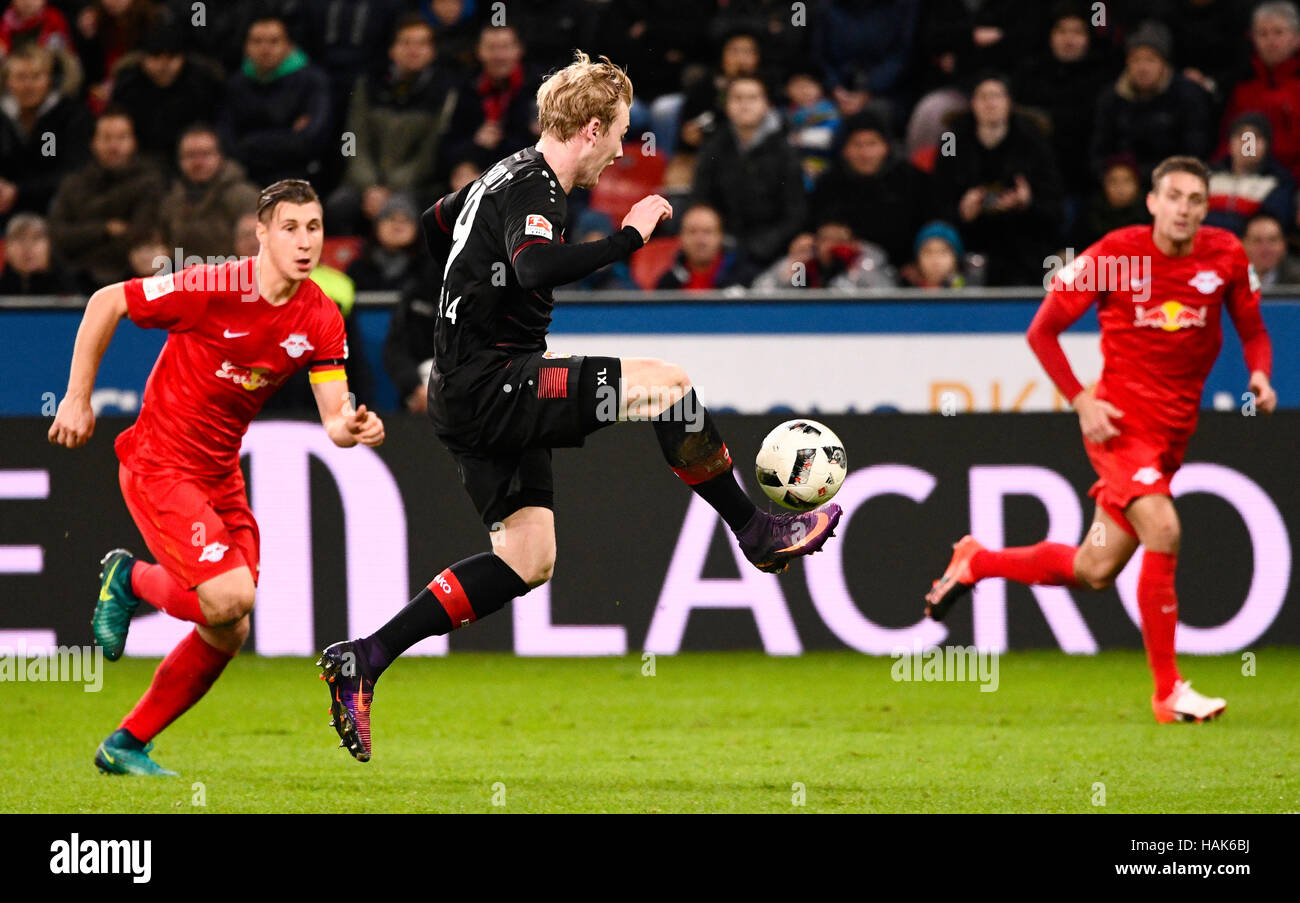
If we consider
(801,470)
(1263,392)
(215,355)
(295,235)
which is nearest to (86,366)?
(215,355)

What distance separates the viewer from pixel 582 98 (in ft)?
17.6

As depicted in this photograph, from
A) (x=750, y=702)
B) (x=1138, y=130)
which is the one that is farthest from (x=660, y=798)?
(x=1138, y=130)

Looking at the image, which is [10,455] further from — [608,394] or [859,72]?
[859,72]

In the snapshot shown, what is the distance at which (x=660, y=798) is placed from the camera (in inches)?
221

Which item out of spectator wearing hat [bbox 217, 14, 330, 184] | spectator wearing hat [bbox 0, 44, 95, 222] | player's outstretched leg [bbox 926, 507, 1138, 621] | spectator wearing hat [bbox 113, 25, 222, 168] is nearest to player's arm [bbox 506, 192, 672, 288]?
player's outstretched leg [bbox 926, 507, 1138, 621]

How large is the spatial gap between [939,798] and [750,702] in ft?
7.00

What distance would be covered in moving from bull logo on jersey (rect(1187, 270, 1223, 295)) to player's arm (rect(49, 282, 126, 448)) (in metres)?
3.97

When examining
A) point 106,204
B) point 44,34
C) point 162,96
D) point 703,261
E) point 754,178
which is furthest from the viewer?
point 44,34

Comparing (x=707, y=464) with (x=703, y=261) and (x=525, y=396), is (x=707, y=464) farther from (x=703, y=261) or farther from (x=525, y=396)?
(x=703, y=261)

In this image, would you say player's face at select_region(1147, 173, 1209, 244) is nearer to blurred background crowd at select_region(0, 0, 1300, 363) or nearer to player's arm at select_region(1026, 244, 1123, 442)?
player's arm at select_region(1026, 244, 1123, 442)

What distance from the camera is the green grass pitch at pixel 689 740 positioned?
5.59 m

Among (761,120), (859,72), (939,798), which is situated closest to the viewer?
(939,798)

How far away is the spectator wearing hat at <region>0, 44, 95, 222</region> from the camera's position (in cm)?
1158

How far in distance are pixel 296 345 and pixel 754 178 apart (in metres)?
5.06
